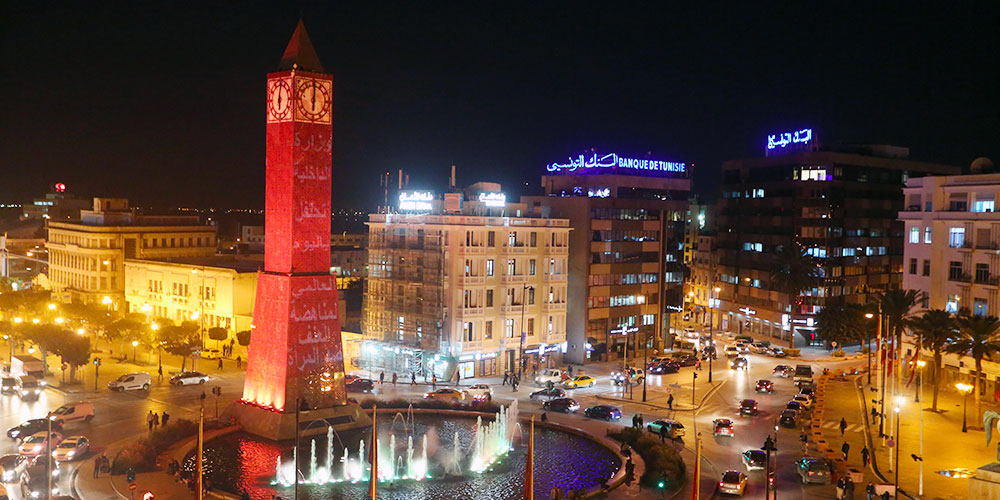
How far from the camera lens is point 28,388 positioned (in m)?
74.1

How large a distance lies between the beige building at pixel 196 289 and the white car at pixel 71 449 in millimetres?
46608

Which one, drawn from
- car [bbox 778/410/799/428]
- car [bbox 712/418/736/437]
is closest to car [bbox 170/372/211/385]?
car [bbox 712/418/736/437]

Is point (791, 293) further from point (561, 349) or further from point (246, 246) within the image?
point (246, 246)

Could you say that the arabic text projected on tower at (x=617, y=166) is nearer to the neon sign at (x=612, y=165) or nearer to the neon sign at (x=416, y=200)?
the neon sign at (x=612, y=165)

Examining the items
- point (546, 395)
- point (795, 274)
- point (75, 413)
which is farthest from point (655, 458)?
point (795, 274)

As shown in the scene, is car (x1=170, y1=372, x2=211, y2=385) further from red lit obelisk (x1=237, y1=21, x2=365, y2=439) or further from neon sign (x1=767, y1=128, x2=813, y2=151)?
neon sign (x1=767, y1=128, x2=813, y2=151)

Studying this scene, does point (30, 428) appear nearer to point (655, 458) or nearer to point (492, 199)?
point (655, 458)

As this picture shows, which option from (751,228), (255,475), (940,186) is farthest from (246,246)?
(940,186)

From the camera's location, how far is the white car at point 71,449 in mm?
53938

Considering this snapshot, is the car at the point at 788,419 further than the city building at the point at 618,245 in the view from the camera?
No

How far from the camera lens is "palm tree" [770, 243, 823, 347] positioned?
402 ft

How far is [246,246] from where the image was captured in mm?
136375

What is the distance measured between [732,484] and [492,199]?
50140 mm


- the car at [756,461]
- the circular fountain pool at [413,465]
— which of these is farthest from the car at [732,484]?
the circular fountain pool at [413,465]
